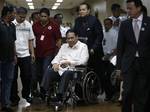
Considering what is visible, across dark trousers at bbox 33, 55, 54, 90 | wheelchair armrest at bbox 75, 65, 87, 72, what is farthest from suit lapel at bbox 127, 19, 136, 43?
dark trousers at bbox 33, 55, 54, 90

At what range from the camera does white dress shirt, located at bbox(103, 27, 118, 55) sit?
638 cm

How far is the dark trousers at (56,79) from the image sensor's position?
542cm

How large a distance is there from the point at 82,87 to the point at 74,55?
0.54 metres

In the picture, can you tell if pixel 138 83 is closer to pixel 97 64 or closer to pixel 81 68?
pixel 81 68

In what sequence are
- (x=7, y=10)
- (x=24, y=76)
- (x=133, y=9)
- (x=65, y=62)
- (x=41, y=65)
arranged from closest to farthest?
(x=133, y=9), (x=7, y=10), (x=65, y=62), (x=24, y=76), (x=41, y=65)

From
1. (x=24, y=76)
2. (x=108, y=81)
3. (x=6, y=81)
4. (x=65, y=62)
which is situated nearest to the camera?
(x=6, y=81)

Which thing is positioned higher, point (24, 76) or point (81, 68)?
point (81, 68)

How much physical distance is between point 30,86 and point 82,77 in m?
0.93

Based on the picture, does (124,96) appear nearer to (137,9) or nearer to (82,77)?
(137,9)

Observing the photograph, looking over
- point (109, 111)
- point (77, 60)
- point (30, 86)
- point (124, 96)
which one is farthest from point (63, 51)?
point (124, 96)

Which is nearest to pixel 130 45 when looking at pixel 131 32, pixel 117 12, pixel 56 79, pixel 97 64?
pixel 131 32

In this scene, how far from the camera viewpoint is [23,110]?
5465 millimetres

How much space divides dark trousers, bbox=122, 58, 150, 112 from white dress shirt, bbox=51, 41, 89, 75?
179 cm

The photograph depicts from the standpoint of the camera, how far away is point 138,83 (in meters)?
3.94
